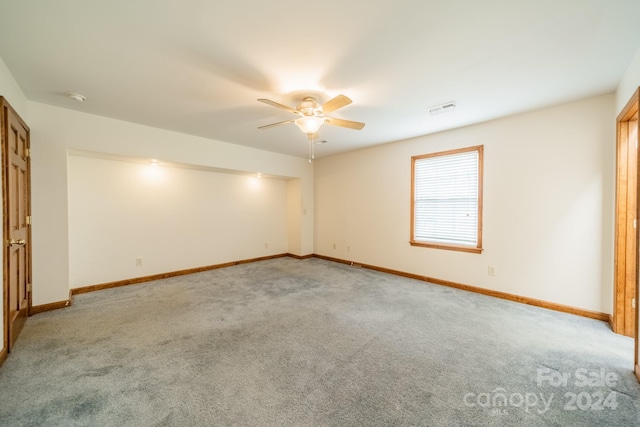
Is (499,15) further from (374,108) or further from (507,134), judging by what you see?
(507,134)

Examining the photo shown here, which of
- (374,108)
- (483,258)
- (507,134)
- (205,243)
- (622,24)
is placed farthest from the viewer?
(205,243)

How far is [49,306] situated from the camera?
304cm

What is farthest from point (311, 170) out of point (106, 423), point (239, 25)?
point (106, 423)

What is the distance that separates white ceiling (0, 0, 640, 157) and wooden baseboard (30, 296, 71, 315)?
2459 mm

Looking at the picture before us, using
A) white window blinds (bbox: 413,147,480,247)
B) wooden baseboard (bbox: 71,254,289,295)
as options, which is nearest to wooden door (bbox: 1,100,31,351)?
wooden baseboard (bbox: 71,254,289,295)

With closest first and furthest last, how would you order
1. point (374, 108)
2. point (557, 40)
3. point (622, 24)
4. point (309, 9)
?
point (309, 9)
point (622, 24)
point (557, 40)
point (374, 108)

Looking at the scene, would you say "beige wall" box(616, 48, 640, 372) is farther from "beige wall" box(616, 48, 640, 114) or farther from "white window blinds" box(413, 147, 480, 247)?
"white window blinds" box(413, 147, 480, 247)

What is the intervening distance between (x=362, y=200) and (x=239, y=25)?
3.96 m

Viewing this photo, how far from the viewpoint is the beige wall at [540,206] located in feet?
9.30

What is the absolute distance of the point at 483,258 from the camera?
145 inches

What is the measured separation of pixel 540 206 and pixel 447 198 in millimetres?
1168

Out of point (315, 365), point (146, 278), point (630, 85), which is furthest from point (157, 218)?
point (630, 85)

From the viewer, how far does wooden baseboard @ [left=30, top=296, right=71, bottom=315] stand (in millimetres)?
2949

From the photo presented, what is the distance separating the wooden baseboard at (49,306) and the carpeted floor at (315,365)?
13cm
